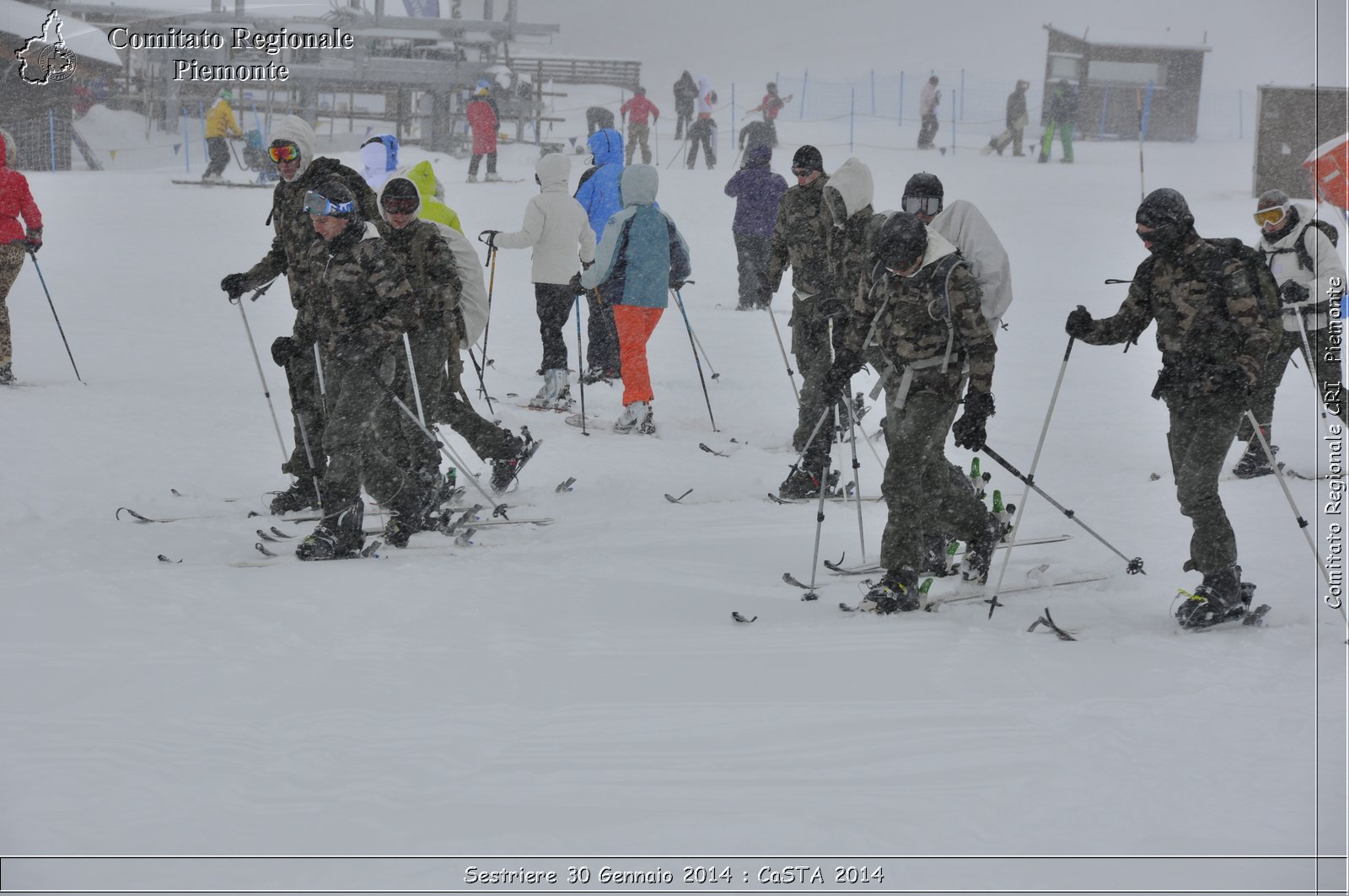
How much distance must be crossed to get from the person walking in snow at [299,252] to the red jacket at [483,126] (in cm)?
1617

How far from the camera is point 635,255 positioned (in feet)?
26.9

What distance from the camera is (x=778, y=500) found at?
22.9 ft

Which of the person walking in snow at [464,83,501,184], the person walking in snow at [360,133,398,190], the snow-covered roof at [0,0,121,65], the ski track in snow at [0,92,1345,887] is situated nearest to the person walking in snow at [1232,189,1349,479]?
the ski track in snow at [0,92,1345,887]

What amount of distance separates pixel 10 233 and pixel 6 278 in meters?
0.33

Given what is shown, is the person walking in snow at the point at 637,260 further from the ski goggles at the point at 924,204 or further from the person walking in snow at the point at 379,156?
the ski goggles at the point at 924,204

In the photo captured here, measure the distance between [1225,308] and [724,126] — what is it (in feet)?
104

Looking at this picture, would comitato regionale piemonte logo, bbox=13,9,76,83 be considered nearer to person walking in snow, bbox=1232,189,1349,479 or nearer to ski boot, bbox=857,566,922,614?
person walking in snow, bbox=1232,189,1349,479

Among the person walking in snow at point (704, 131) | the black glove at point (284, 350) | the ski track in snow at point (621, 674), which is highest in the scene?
the person walking in snow at point (704, 131)

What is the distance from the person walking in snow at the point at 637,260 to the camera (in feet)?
26.8

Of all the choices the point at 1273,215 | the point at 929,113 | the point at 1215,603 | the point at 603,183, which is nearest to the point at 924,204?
the point at 1215,603

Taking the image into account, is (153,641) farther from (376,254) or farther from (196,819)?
(376,254)

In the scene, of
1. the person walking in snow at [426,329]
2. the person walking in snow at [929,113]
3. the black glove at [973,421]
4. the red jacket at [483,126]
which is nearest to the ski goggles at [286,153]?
the person walking in snow at [426,329]

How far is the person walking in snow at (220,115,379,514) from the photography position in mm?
6039

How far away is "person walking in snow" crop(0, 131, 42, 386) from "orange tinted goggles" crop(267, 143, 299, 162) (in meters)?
3.69
